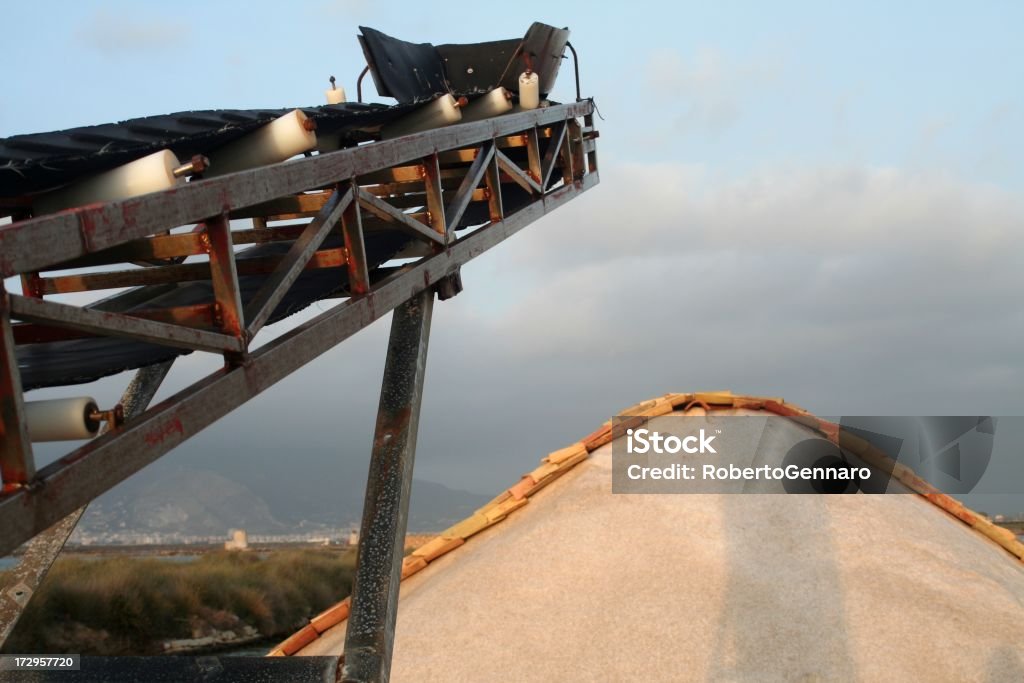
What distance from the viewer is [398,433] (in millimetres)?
4387

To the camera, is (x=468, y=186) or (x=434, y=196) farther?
(x=468, y=186)

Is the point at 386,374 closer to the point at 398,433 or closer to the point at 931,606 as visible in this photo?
the point at 398,433

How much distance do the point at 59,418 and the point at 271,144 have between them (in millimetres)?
1492

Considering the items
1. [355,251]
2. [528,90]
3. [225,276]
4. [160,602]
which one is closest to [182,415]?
[225,276]

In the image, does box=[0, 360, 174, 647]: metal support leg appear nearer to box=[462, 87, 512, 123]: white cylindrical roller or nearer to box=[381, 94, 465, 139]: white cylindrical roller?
box=[381, 94, 465, 139]: white cylindrical roller

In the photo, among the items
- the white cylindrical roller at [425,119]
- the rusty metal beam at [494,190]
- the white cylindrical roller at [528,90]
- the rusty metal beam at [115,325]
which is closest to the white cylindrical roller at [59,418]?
the rusty metal beam at [115,325]

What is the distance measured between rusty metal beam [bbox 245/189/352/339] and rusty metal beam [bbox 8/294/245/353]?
6.0 inches

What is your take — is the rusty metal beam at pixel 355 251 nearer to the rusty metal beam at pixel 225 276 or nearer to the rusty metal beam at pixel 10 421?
the rusty metal beam at pixel 225 276

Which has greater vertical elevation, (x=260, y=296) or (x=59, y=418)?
(x=260, y=296)

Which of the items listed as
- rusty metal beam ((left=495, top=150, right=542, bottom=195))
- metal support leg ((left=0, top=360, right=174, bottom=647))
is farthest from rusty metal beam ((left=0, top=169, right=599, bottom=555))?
metal support leg ((left=0, top=360, right=174, bottom=647))

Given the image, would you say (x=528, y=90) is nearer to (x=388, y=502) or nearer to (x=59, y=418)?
(x=388, y=502)

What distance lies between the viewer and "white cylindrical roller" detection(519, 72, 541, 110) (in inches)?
264

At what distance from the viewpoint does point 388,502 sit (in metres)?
4.17

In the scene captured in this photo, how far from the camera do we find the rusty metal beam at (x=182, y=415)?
100 inches
